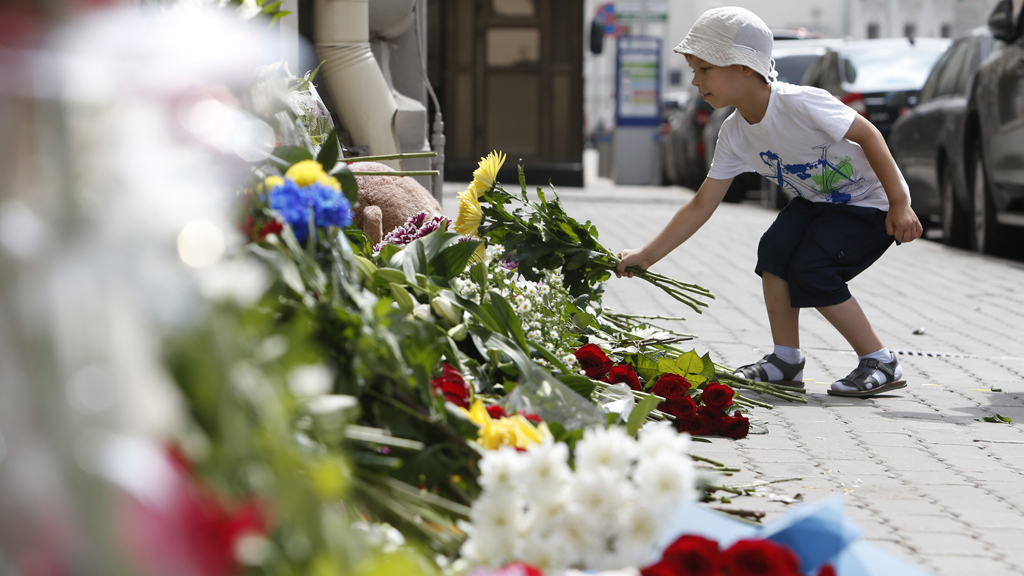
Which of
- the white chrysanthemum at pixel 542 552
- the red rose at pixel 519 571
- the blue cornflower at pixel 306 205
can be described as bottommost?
the white chrysanthemum at pixel 542 552

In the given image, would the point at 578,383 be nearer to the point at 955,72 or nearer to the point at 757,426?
the point at 757,426

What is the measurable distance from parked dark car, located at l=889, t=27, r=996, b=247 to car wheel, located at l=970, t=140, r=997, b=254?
6.0 inches

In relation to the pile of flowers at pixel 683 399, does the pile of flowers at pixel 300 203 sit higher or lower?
higher

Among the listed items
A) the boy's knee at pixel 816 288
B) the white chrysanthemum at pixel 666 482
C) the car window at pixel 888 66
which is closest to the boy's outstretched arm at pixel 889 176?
the boy's knee at pixel 816 288

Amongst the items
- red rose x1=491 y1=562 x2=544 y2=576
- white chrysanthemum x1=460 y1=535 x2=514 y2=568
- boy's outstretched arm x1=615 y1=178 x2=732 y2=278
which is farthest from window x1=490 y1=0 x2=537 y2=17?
red rose x1=491 y1=562 x2=544 y2=576

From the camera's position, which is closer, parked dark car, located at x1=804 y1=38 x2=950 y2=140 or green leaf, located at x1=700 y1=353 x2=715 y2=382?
green leaf, located at x1=700 y1=353 x2=715 y2=382

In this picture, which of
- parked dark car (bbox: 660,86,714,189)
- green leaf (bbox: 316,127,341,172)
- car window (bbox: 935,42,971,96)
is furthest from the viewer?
parked dark car (bbox: 660,86,714,189)

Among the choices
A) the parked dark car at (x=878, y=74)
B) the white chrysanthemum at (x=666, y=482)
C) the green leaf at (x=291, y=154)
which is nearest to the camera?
the white chrysanthemum at (x=666, y=482)

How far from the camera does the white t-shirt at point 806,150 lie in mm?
4176

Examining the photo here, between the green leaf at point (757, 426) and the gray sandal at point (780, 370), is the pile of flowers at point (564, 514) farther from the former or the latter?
the gray sandal at point (780, 370)

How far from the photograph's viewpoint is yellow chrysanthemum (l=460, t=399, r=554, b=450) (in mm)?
2146

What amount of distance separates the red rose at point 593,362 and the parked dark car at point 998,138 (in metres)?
5.60

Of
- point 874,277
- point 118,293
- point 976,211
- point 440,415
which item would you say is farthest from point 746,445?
point 976,211

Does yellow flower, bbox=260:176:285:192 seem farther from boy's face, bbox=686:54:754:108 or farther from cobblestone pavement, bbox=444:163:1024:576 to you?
boy's face, bbox=686:54:754:108
